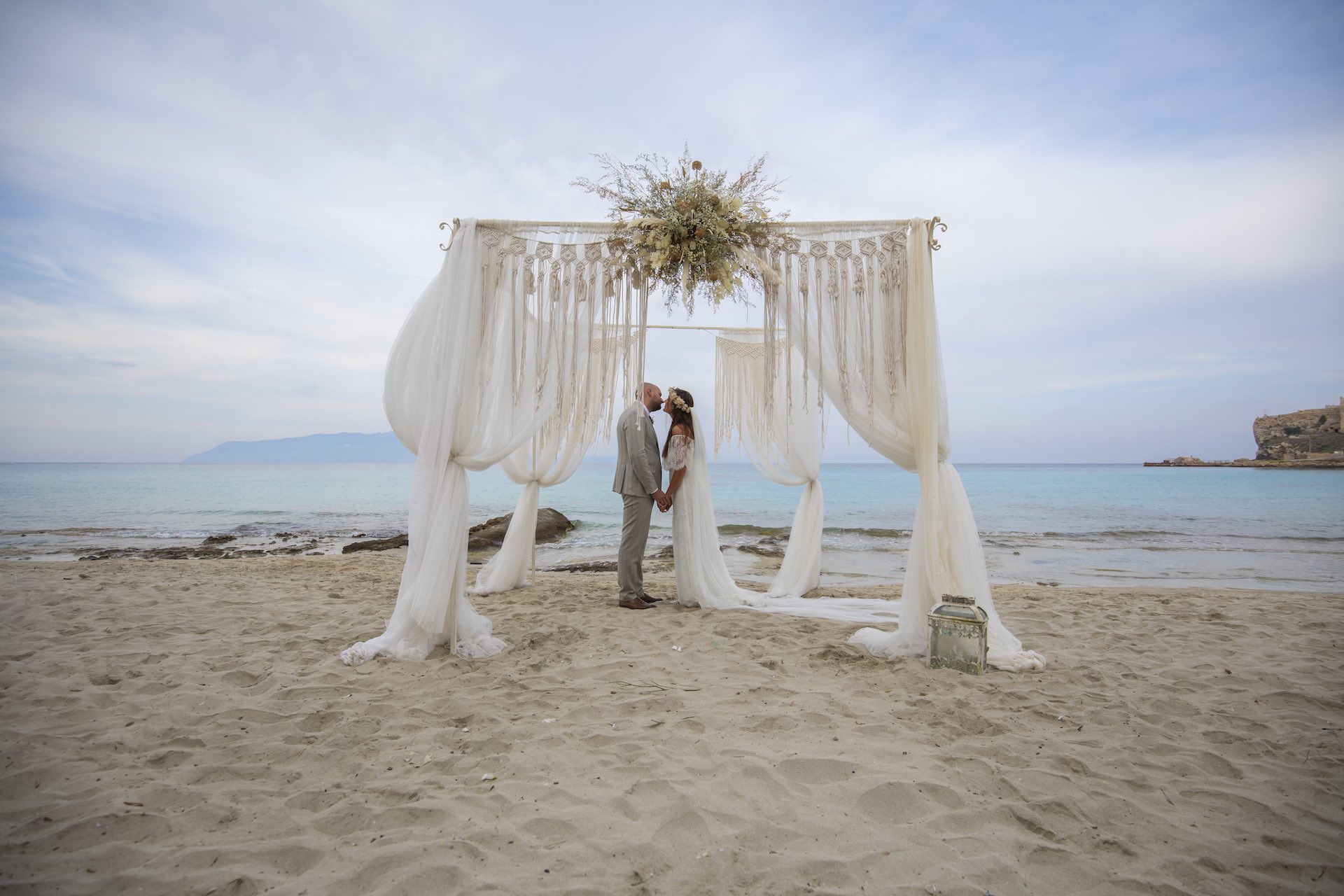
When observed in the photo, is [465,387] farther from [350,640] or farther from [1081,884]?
[1081,884]

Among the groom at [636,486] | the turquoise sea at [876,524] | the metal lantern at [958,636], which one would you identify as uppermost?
the groom at [636,486]

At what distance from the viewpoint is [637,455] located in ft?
16.0

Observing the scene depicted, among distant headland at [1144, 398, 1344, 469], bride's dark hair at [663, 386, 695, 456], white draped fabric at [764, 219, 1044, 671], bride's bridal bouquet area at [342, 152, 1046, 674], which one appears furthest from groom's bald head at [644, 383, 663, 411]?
distant headland at [1144, 398, 1344, 469]

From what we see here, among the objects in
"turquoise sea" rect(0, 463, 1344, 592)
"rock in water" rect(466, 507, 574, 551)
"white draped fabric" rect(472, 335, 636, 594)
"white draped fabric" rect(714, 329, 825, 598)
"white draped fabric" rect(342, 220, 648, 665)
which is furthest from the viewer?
"rock in water" rect(466, 507, 574, 551)

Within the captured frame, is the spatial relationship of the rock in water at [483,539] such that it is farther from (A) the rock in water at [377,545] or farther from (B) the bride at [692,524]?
(B) the bride at [692,524]

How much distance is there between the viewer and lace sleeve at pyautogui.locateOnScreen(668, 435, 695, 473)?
16.0ft

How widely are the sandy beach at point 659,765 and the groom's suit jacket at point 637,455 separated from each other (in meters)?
1.34

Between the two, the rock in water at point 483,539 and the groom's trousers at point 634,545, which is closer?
the groom's trousers at point 634,545

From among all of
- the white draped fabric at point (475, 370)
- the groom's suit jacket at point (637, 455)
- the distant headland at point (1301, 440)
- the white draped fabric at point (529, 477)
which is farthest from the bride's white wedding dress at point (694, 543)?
the distant headland at point (1301, 440)

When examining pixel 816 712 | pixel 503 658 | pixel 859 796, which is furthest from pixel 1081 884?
pixel 503 658

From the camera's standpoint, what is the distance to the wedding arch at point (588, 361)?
11.8 ft

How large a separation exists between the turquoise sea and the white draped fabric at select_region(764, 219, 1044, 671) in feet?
11.1

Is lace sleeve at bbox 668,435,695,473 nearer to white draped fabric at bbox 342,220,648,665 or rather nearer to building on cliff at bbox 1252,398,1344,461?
white draped fabric at bbox 342,220,648,665

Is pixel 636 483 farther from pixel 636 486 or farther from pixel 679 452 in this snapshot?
pixel 679 452
